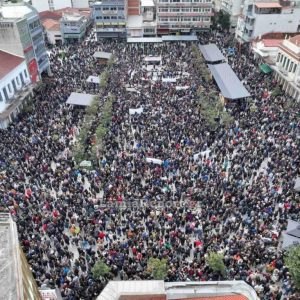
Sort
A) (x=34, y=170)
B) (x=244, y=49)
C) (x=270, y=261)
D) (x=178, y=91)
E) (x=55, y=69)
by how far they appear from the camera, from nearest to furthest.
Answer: (x=270, y=261) < (x=34, y=170) < (x=178, y=91) < (x=55, y=69) < (x=244, y=49)

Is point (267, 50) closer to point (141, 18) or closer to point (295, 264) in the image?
point (141, 18)

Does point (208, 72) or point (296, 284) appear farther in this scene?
point (208, 72)

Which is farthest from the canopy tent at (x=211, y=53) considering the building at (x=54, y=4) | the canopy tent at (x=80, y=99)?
the building at (x=54, y=4)

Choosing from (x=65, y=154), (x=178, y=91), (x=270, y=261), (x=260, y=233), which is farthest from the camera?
(x=178, y=91)

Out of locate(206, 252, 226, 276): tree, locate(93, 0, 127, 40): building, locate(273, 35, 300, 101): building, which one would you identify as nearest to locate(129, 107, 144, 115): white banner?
locate(273, 35, 300, 101): building

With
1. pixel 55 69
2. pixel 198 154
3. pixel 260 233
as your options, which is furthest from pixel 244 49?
pixel 260 233

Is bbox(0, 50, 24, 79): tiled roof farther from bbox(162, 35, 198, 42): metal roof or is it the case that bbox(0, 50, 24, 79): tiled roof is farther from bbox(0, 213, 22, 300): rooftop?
bbox(0, 213, 22, 300): rooftop

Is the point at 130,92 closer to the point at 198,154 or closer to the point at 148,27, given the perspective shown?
the point at 198,154
